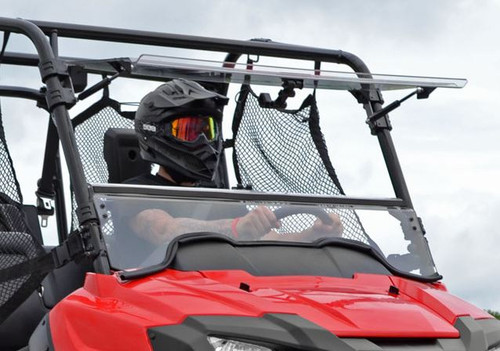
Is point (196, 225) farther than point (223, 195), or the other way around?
point (223, 195)

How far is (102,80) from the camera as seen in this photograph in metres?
4.69

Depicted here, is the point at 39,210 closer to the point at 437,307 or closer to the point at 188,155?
the point at 188,155

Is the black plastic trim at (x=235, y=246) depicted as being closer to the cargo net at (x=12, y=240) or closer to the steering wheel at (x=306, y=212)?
the steering wheel at (x=306, y=212)

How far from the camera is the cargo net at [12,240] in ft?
16.1

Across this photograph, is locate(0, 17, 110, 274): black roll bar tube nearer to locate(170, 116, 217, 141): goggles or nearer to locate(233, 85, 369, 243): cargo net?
locate(170, 116, 217, 141): goggles

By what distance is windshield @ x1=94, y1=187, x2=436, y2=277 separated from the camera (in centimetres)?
438

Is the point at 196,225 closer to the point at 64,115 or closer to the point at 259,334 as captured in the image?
the point at 64,115

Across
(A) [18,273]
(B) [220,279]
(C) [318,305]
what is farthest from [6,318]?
(C) [318,305]

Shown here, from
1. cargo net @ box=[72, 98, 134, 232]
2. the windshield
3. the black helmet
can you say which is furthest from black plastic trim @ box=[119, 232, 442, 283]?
cargo net @ box=[72, 98, 134, 232]

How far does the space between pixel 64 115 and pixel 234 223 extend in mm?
828

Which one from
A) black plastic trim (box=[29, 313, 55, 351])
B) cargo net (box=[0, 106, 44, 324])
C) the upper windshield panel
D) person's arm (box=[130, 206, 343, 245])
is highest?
the upper windshield panel

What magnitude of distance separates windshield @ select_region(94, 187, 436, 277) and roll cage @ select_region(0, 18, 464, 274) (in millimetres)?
86

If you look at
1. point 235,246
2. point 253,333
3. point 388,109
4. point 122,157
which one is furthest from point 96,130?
point 253,333

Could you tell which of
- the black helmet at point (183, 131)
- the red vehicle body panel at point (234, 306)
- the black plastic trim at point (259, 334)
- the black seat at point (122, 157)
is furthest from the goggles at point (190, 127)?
the black plastic trim at point (259, 334)
